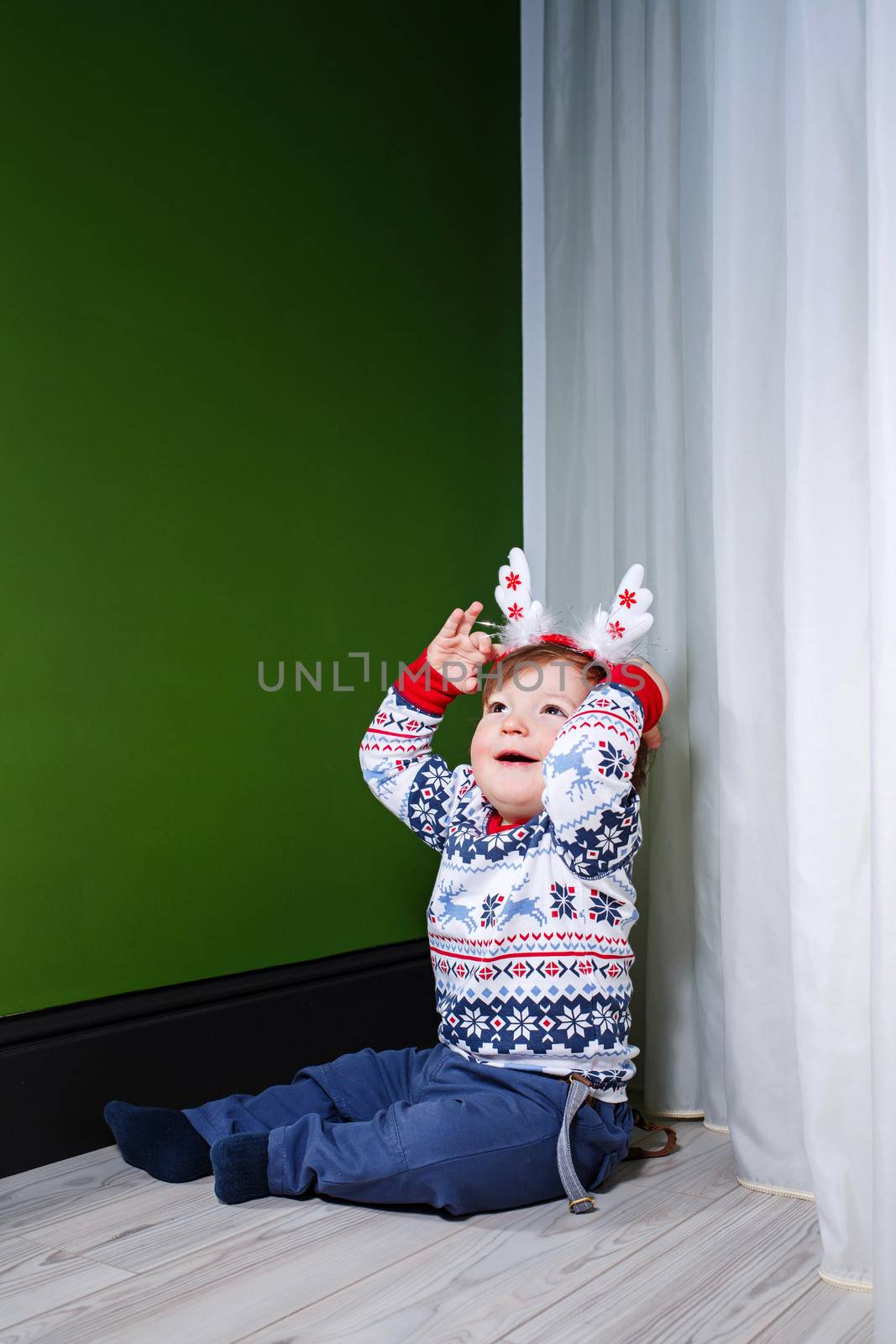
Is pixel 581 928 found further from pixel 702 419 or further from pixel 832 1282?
pixel 702 419

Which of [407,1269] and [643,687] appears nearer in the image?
[407,1269]

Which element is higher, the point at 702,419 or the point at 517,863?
the point at 702,419

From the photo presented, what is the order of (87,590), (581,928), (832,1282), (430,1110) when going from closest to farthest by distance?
1. (832,1282)
2. (430,1110)
3. (581,928)
4. (87,590)

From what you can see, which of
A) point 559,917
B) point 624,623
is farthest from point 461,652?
point 559,917

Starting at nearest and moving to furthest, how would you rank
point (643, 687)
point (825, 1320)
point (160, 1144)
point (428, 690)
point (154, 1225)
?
point (825, 1320) < point (154, 1225) < point (160, 1144) < point (643, 687) < point (428, 690)

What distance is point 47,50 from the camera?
129 cm

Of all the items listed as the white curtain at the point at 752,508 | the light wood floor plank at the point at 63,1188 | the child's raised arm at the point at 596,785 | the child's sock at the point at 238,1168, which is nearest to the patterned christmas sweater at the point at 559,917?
the child's raised arm at the point at 596,785

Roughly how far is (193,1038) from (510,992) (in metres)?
0.41

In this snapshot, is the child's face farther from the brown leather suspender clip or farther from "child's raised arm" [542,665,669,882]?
the brown leather suspender clip

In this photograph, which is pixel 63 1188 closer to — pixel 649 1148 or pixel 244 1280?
pixel 244 1280

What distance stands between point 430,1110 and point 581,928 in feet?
0.79

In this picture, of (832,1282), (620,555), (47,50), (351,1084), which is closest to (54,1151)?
(351,1084)

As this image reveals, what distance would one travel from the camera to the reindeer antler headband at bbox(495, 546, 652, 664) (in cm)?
128

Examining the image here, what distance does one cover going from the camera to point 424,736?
55.3 inches
